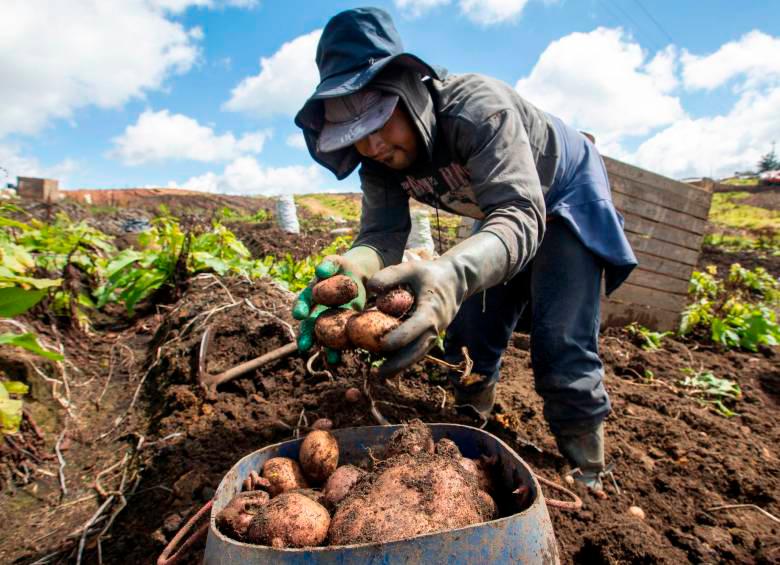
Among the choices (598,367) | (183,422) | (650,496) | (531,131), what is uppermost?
(531,131)

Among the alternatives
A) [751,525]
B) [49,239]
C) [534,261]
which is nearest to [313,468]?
[534,261]

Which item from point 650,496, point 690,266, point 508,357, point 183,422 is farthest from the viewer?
point 690,266

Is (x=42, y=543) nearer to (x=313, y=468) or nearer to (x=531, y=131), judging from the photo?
(x=313, y=468)

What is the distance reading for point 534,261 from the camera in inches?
90.3

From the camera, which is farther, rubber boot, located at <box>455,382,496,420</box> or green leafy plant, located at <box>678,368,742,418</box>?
green leafy plant, located at <box>678,368,742,418</box>

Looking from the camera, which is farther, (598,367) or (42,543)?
(598,367)

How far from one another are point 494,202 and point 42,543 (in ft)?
7.87

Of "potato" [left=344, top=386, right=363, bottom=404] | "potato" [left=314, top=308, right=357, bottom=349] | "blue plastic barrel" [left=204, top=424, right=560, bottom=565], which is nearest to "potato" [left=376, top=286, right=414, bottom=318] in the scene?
"potato" [left=314, top=308, right=357, bottom=349]

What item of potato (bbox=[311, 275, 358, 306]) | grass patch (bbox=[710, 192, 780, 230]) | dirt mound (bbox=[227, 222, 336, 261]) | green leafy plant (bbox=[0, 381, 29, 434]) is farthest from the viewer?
grass patch (bbox=[710, 192, 780, 230])

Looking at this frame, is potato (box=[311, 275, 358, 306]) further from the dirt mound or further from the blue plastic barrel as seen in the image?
the dirt mound

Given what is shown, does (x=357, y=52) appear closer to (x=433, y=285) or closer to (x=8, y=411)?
(x=433, y=285)

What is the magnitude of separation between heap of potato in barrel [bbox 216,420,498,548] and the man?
0.92 ft

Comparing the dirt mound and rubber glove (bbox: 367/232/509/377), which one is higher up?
rubber glove (bbox: 367/232/509/377)

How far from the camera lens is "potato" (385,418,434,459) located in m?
1.35
